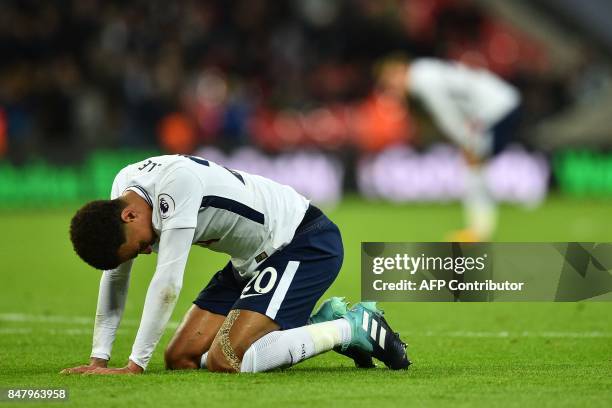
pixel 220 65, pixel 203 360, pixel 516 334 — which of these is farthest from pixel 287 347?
pixel 220 65

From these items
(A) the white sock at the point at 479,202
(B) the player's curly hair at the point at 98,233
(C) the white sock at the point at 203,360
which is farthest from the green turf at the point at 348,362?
(A) the white sock at the point at 479,202

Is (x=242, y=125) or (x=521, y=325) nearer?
(x=521, y=325)

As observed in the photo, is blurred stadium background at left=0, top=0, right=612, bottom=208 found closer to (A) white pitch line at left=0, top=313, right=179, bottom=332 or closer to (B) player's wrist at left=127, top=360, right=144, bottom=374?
(A) white pitch line at left=0, top=313, right=179, bottom=332

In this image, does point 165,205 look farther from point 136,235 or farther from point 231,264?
point 231,264

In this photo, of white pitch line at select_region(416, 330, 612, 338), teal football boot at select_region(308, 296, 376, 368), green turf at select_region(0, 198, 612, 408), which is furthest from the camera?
white pitch line at select_region(416, 330, 612, 338)

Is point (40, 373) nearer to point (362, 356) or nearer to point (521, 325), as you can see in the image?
point (362, 356)

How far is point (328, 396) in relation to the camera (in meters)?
5.24

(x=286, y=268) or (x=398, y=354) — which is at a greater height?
(x=286, y=268)

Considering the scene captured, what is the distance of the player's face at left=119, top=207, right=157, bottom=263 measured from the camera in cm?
550

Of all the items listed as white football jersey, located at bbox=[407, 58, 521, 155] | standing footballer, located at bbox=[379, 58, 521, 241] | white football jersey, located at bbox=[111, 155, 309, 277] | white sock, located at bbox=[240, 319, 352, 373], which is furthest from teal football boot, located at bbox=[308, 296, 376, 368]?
white football jersey, located at bbox=[407, 58, 521, 155]

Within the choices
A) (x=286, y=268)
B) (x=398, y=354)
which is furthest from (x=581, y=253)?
(x=286, y=268)

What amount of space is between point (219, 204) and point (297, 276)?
58 cm

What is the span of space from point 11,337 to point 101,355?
1713mm

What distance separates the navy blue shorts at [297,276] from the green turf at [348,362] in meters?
0.32
